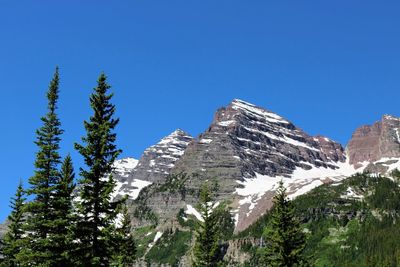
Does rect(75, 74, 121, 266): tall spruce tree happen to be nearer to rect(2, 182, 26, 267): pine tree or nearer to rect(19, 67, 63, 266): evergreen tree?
rect(19, 67, 63, 266): evergreen tree

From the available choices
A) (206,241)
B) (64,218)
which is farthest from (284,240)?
(64,218)

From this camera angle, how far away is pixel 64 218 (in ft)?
147

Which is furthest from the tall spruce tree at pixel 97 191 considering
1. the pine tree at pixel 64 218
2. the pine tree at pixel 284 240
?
the pine tree at pixel 284 240

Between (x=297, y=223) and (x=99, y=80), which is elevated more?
(x=99, y=80)

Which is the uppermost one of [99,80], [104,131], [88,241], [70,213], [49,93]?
[49,93]

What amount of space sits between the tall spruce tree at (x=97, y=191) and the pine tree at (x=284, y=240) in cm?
1836

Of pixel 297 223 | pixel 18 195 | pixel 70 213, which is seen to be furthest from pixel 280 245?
pixel 18 195

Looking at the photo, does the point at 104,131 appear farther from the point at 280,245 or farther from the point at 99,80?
the point at 280,245

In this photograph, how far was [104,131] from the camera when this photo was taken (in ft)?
138

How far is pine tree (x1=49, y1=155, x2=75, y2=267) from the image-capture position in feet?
138

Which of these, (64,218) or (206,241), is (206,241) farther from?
(64,218)

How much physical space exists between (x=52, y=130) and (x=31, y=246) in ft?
40.9

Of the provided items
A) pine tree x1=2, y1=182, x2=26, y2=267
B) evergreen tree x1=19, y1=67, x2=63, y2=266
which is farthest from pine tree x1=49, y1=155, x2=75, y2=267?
pine tree x1=2, y1=182, x2=26, y2=267

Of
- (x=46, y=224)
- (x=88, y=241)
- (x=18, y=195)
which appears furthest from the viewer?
(x=18, y=195)
